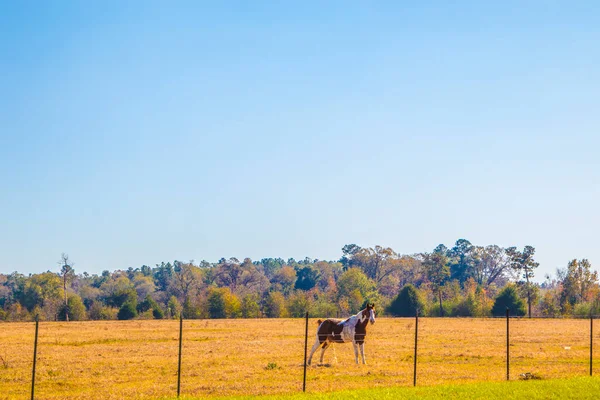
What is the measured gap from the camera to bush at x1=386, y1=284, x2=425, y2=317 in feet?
344

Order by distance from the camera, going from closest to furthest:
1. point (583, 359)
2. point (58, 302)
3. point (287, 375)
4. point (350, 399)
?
point (350, 399) → point (287, 375) → point (583, 359) → point (58, 302)

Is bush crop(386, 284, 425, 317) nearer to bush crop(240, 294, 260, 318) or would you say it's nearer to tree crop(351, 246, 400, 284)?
bush crop(240, 294, 260, 318)

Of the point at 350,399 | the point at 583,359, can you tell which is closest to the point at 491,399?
the point at 350,399

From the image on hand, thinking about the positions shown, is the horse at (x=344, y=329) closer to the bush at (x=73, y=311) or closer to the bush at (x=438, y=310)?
the bush at (x=73, y=311)

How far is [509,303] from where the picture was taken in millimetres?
100750

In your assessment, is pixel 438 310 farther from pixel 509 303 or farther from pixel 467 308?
pixel 509 303

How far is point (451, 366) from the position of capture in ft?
91.6

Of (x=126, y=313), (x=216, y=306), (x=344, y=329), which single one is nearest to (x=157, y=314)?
(x=126, y=313)

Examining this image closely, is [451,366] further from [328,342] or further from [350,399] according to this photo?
[350,399]

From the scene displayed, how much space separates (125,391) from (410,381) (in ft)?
30.7

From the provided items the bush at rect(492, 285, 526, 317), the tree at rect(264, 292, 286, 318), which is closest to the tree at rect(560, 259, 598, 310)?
the bush at rect(492, 285, 526, 317)

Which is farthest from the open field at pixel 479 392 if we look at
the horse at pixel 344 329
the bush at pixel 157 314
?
the bush at pixel 157 314

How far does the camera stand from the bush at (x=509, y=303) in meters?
99.8

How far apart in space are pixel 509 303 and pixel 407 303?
15.1 metres
